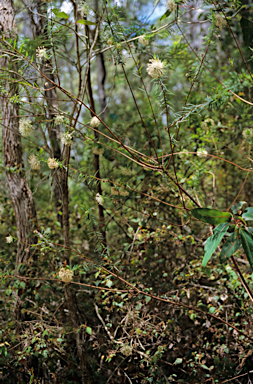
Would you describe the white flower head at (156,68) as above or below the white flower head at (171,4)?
below

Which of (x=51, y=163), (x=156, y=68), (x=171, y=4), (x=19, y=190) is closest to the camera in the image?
(x=156, y=68)

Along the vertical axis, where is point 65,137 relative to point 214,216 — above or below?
above

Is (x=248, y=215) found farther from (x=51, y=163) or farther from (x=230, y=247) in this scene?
(x=51, y=163)

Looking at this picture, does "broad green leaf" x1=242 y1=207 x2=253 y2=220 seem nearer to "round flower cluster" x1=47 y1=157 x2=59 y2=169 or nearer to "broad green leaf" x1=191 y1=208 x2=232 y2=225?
"broad green leaf" x1=191 y1=208 x2=232 y2=225

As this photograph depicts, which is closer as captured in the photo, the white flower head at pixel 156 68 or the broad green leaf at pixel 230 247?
the broad green leaf at pixel 230 247

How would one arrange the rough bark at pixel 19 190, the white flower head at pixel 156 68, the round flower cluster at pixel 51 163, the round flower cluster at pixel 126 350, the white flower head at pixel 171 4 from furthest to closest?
the rough bark at pixel 19 190, the round flower cluster at pixel 126 350, the round flower cluster at pixel 51 163, the white flower head at pixel 171 4, the white flower head at pixel 156 68

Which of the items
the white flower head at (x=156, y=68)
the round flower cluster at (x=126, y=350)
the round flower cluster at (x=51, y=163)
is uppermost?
the white flower head at (x=156, y=68)

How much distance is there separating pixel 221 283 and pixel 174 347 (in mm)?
505

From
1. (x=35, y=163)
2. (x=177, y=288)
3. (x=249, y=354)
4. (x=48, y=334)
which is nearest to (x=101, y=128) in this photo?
(x=35, y=163)

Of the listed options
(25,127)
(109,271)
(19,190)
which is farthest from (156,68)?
(19,190)

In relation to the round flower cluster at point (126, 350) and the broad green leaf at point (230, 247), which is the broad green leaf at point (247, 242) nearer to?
the broad green leaf at point (230, 247)

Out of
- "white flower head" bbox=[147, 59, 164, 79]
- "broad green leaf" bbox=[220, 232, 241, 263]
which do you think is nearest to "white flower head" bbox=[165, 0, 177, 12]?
"white flower head" bbox=[147, 59, 164, 79]

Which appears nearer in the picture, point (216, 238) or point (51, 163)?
point (216, 238)

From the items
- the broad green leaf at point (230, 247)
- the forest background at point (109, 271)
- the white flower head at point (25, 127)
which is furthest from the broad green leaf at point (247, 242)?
the white flower head at point (25, 127)
